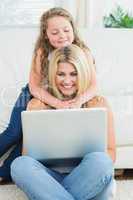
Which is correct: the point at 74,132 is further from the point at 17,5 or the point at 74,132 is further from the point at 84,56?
the point at 17,5

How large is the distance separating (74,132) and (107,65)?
3.23 feet

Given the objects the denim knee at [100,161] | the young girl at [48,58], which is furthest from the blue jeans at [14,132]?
the denim knee at [100,161]

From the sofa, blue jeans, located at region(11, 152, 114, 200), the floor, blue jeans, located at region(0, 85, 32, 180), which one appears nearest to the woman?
blue jeans, located at region(11, 152, 114, 200)

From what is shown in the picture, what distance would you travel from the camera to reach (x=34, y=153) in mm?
1329

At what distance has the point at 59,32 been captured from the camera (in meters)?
1.50

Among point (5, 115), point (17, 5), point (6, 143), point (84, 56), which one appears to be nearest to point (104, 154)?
point (84, 56)

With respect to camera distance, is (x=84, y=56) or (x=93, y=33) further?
(x=93, y=33)

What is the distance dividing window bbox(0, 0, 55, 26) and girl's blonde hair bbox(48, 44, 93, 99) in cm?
157

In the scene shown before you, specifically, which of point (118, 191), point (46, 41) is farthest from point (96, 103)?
point (118, 191)

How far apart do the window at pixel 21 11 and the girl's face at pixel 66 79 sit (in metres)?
1.60

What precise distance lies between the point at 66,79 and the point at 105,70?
83 centimetres

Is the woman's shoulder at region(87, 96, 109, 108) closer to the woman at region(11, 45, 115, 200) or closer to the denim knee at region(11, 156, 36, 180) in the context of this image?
the woman at region(11, 45, 115, 200)

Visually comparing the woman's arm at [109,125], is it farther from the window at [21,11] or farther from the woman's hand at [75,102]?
the window at [21,11]

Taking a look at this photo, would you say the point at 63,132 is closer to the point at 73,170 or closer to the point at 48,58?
the point at 73,170
